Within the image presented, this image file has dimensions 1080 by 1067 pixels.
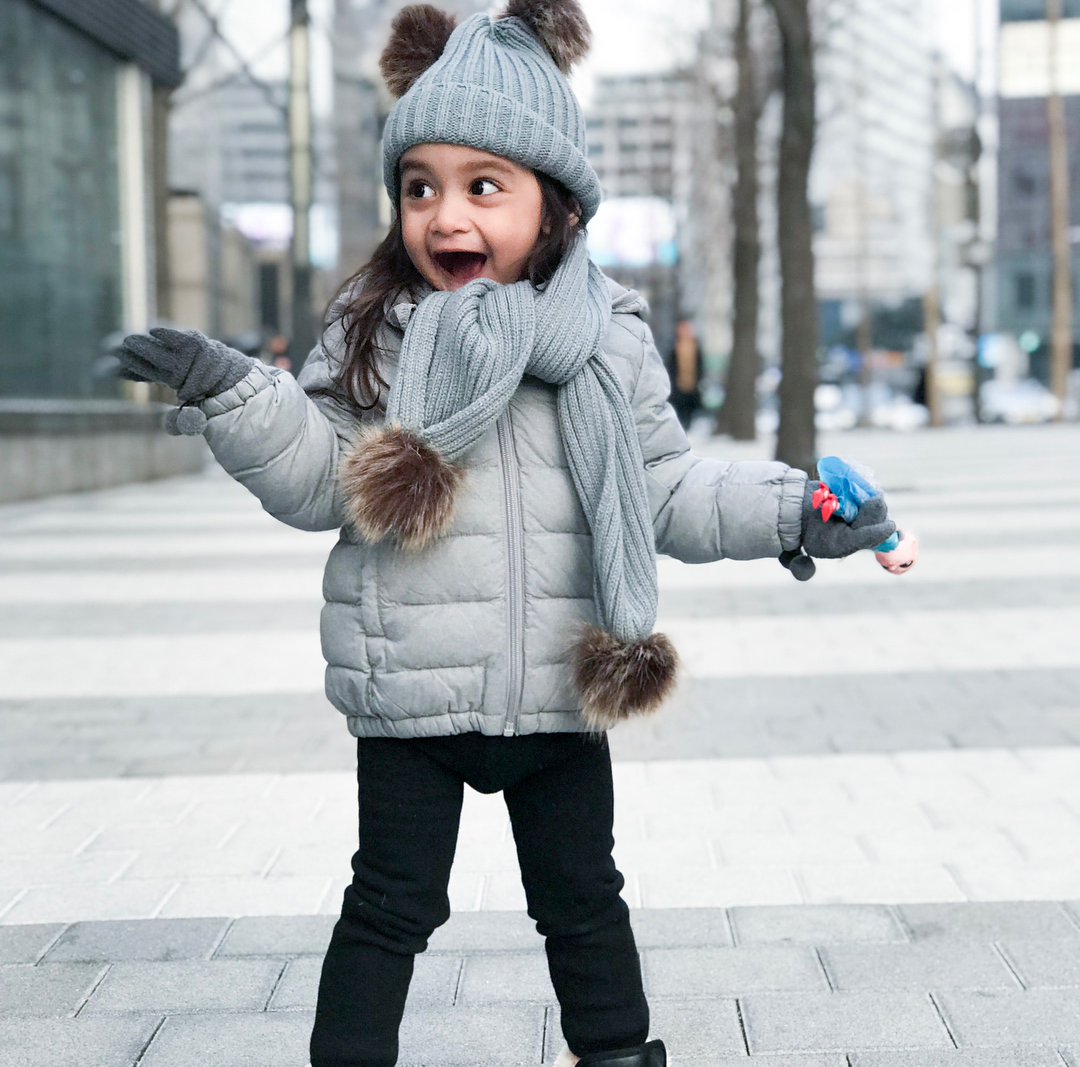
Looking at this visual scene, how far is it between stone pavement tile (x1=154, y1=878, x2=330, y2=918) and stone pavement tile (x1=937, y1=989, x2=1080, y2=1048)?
1.31m

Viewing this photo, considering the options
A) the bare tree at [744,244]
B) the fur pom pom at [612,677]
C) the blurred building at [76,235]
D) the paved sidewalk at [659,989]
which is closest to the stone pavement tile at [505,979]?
the paved sidewalk at [659,989]

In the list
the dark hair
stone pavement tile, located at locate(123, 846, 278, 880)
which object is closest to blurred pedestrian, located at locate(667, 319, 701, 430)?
stone pavement tile, located at locate(123, 846, 278, 880)

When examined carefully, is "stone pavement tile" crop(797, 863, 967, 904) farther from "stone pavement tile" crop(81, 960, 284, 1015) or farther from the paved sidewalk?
"stone pavement tile" crop(81, 960, 284, 1015)

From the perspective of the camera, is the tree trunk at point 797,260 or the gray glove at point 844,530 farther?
the tree trunk at point 797,260

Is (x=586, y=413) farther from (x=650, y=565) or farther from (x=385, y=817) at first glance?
(x=385, y=817)

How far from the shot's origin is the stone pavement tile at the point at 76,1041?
2631mm

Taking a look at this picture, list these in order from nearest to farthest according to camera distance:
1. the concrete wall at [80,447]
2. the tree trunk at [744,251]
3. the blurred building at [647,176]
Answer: the concrete wall at [80,447] → the tree trunk at [744,251] → the blurred building at [647,176]

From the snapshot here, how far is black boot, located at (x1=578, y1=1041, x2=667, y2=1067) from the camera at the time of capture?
2404 mm

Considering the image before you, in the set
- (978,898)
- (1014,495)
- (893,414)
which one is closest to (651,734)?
(978,898)

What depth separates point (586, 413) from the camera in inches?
90.0

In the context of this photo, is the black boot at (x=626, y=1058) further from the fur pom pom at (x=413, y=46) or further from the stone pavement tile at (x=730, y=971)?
the fur pom pom at (x=413, y=46)

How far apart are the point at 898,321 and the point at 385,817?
245ft

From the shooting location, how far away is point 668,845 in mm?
3799

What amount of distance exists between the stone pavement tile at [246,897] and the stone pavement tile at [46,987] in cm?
33
